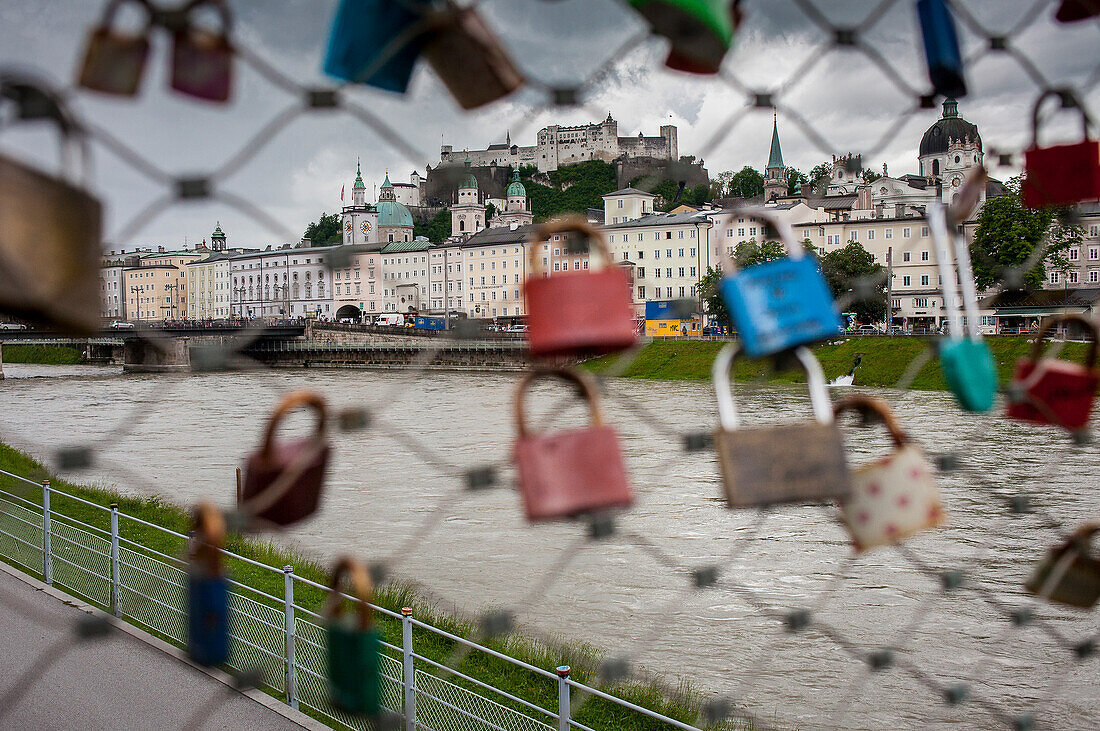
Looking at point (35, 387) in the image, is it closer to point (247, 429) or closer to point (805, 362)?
point (247, 429)

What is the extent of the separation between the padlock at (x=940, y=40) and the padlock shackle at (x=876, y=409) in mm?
360

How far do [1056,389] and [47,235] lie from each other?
880mm

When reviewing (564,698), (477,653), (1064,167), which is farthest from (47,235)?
→ (477,653)

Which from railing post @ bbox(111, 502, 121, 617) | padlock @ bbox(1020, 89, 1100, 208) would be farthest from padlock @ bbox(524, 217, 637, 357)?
railing post @ bbox(111, 502, 121, 617)

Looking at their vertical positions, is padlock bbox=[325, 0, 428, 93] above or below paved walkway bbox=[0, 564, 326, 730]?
above

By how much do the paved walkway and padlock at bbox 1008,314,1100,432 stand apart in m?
3.54

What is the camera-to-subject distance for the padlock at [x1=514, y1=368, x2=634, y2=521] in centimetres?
61

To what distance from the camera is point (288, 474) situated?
23.5 inches

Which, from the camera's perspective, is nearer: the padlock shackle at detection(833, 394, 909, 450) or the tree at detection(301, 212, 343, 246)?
the padlock shackle at detection(833, 394, 909, 450)

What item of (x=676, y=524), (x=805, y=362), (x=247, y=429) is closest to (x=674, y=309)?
(x=805, y=362)

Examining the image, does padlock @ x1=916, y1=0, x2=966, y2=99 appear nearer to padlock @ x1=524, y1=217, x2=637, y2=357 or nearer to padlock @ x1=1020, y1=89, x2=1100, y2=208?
padlock @ x1=1020, y1=89, x2=1100, y2=208

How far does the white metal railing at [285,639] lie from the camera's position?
389 centimetres

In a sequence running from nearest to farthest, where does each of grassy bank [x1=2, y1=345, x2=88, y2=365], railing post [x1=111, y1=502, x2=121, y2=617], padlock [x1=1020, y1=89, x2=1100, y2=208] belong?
padlock [x1=1020, y1=89, x2=1100, y2=208]
railing post [x1=111, y1=502, x2=121, y2=617]
grassy bank [x1=2, y1=345, x2=88, y2=365]

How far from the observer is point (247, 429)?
1270 cm
